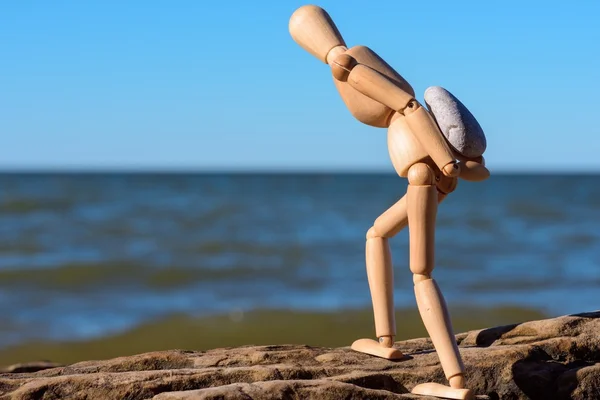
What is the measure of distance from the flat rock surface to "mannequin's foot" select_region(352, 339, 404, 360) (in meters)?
0.03

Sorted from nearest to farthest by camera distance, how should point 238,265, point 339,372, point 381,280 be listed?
point 339,372 → point 381,280 → point 238,265

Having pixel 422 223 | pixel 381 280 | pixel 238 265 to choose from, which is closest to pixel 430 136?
pixel 422 223

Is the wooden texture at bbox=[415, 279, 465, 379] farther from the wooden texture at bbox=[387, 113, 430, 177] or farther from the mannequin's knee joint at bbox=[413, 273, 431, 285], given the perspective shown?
the wooden texture at bbox=[387, 113, 430, 177]

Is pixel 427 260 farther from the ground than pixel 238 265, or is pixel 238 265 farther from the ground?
pixel 427 260

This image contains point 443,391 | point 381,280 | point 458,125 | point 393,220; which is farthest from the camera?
point 381,280

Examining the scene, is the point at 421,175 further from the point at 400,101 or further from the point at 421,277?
the point at 421,277

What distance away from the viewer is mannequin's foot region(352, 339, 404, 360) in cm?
324

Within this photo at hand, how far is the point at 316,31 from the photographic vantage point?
309 centimetres

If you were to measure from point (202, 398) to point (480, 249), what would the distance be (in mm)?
11535

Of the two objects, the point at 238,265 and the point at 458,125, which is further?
the point at 238,265

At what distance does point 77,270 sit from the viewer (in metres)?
10.7

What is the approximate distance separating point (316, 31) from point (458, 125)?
2.18ft

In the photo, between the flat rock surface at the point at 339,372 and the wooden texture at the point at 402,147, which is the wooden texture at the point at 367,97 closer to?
the wooden texture at the point at 402,147

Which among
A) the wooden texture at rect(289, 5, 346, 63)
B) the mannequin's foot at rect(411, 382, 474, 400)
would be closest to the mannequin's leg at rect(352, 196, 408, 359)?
the mannequin's foot at rect(411, 382, 474, 400)
